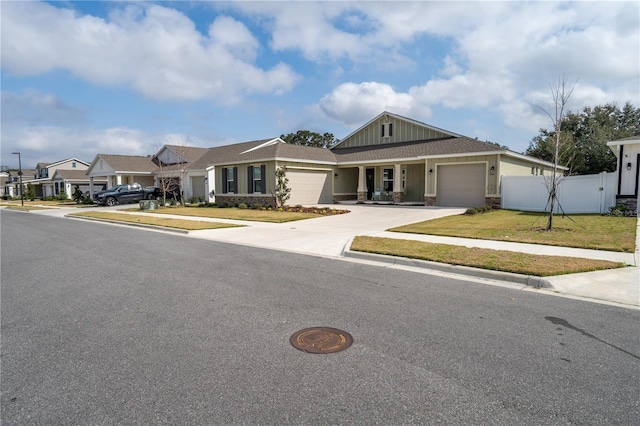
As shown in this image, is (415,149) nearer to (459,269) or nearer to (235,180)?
(235,180)

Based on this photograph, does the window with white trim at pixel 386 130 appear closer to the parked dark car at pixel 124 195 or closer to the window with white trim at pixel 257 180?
the window with white trim at pixel 257 180

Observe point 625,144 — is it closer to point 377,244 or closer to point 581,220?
point 581,220

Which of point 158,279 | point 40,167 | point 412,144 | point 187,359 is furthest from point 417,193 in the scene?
point 40,167

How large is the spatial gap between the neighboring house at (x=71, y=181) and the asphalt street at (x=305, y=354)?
5130 centimetres

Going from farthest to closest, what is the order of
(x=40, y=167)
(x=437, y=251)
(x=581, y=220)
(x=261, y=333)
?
(x=40, y=167), (x=581, y=220), (x=437, y=251), (x=261, y=333)

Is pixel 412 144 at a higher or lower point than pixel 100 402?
higher

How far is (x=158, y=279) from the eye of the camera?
7.16 meters

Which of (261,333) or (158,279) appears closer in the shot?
(261,333)

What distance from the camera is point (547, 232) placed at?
11.7 m

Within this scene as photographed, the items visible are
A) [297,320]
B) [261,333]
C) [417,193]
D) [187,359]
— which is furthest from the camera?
[417,193]

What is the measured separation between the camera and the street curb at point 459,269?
22.0ft

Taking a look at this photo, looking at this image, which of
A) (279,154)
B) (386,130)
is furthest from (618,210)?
(279,154)

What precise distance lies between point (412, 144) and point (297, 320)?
22884mm

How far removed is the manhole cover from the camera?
4113 millimetres
